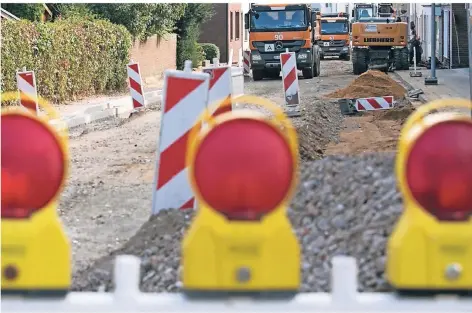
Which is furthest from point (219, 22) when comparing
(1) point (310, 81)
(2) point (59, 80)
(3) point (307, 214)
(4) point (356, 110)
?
(3) point (307, 214)

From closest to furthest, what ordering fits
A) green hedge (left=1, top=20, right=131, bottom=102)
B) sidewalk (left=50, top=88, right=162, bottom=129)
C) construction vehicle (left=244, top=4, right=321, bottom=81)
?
1. sidewalk (left=50, top=88, right=162, bottom=129)
2. green hedge (left=1, top=20, right=131, bottom=102)
3. construction vehicle (left=244, top=4, right=321, bottom=81)

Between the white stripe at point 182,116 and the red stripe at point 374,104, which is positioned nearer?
the white stripe at point 182,116

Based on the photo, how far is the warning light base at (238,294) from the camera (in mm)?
2566

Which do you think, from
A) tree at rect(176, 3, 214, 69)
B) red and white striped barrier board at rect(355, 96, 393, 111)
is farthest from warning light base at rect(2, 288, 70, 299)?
tree at rect(176, 3, 214, 69)

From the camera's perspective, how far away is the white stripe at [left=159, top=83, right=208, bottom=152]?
5.77 m

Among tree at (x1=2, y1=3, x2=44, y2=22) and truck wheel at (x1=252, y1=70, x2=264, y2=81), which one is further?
truck wheel at (x1=252, y1=70, x2=264, y2=81)

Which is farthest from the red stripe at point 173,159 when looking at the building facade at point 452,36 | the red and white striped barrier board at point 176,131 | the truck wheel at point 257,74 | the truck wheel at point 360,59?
the truck wheel at point 360,59

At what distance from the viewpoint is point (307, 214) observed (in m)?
5.70

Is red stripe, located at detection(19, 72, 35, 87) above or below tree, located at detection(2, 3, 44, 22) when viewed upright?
below

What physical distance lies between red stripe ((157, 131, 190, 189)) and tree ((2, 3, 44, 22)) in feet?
79.2

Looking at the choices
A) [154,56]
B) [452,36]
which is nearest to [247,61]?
[154,56]

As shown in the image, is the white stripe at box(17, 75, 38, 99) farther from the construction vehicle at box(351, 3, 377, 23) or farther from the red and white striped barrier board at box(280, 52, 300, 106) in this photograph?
the construction vehicle at box(351, 3, 377, 23)

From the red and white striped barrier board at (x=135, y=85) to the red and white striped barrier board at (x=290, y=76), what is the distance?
3508mm

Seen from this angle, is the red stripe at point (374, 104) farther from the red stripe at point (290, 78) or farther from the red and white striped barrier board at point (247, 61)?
the red and white striped barrier board at point (247, 61)
